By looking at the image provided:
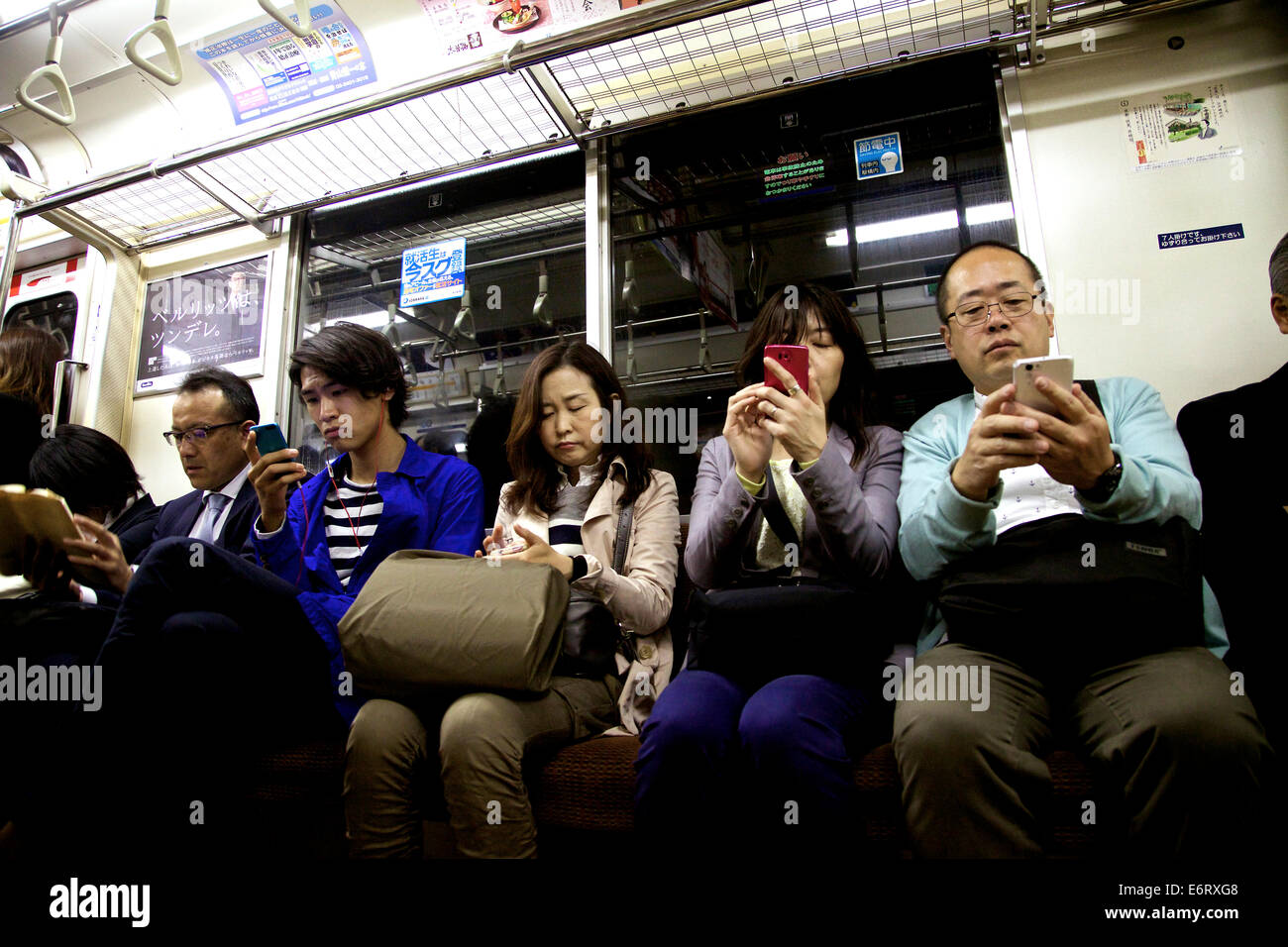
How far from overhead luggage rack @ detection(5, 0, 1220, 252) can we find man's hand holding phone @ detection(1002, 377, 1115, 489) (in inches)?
60.9

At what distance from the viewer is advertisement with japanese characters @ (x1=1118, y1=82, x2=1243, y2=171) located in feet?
7.56

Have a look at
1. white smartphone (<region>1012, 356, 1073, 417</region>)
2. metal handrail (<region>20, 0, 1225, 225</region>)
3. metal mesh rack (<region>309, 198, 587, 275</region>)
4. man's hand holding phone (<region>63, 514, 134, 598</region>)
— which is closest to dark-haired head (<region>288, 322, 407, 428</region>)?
man's hand holding phone (<region>63, 514, 134, 598</region>)

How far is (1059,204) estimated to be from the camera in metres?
2.45

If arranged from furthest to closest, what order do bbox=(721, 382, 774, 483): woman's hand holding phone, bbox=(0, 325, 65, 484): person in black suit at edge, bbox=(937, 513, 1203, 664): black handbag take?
bbox=(0, 325, 65, 484): person in black suit at edge < bbox=(721, 382, 774, 483): woman's hand holding phone < bbox=(937, 513, 1203, 664): black handbag

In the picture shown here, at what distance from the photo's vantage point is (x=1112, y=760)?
4.18 feet

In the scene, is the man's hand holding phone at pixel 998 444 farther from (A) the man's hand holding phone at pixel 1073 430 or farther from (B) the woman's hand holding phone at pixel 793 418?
(B) the woman's hand holding phone at pixel 793 418

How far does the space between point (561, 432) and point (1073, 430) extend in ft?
4.29

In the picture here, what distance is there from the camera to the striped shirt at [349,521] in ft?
7.51

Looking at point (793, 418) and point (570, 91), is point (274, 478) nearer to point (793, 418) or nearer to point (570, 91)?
point (793, 418)

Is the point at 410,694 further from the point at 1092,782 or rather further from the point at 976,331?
the point at 976,331

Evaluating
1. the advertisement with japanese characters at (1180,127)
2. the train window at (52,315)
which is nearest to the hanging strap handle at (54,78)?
the train window at (52,315)

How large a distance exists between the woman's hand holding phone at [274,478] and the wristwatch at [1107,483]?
1.91 m

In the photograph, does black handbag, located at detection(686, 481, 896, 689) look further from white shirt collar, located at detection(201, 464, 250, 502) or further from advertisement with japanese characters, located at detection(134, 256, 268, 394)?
advertisement with japanese characters, located at detection(134, 256, 268, 394)

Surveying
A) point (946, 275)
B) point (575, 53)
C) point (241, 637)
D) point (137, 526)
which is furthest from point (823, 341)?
point (137, 526)
